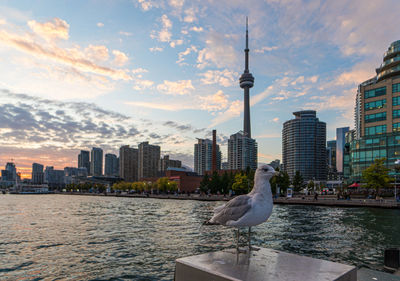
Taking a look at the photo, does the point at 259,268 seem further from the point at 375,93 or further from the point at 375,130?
the point at 375,93

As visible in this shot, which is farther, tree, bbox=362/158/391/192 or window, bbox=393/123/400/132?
window, bbox=393/123/400/132

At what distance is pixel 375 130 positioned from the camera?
79062mm

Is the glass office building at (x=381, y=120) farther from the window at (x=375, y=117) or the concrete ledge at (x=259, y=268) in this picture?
the concrete ledge at (x=259, y=268)

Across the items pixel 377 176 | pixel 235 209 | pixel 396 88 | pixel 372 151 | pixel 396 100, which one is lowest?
pixel 377 176

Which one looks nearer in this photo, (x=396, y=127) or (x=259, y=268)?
(x=259, y=268)

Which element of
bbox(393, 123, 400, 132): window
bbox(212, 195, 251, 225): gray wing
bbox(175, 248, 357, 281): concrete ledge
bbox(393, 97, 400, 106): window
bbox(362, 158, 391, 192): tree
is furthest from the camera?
bbox(393, 97, 400, 106): window

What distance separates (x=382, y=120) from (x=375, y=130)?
324 cm

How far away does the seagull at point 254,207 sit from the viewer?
609 centimetres

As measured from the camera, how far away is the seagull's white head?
20.8 feet

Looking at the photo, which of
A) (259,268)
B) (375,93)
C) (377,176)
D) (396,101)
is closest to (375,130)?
(396,101)

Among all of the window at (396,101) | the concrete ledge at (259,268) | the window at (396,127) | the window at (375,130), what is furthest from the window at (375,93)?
the concrete ledge at (259,268)

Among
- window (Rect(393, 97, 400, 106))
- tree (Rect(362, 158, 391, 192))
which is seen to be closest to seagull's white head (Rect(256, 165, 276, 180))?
tree (Rect(362, 158, 391, 192))

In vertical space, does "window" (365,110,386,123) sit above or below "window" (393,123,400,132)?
above

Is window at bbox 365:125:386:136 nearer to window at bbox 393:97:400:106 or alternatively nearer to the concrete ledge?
window at bbox 393:97:400:106
